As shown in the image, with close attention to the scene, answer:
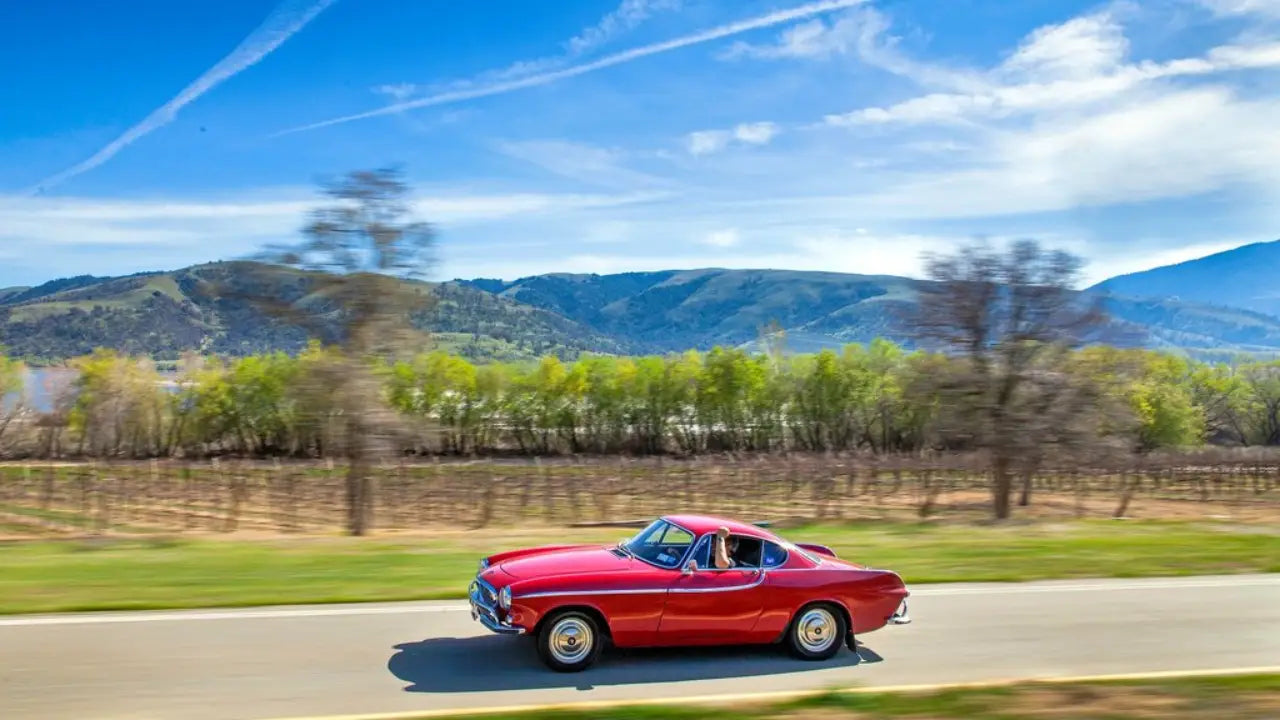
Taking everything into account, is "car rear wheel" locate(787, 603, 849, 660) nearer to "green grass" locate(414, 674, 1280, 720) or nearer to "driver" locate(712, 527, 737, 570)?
"driver" locate(712, 527, 737, 570)

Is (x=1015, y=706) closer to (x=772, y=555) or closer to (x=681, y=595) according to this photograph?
(x=772, y=555)

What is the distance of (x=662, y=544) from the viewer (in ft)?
29.5

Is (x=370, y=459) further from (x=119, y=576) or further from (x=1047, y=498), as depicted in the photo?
(x=1047, y=498)

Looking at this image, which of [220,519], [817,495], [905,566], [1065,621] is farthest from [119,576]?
[817,495]

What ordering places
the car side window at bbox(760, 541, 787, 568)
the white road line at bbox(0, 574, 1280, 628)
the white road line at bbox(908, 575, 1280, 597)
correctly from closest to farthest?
the car side window at bbox(760, 541, 787, 568) → the white road line at bbox(0, 574, 1280, 628) → the white road line at bbox(908, 575, 1280, 597)

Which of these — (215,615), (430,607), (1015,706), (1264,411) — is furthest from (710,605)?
(1264,411)

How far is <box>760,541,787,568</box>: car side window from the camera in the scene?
8.93m

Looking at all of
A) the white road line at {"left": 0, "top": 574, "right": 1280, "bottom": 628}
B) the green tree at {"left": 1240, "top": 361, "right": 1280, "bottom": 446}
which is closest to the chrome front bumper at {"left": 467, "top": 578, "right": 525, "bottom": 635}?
the white road line at {"left": 0, "top": 574, "right": 1280, "bottom": 628}

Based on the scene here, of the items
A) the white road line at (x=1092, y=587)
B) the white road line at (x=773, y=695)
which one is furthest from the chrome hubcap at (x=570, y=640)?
the white road line at (x=1092, y=587)

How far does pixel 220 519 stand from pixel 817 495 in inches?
1130

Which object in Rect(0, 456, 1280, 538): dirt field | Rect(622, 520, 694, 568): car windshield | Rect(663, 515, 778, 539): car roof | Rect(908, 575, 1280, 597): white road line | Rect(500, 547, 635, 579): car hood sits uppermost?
Rect(663, 515, 778, 539): car roof

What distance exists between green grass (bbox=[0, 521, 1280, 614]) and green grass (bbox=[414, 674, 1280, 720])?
500cm

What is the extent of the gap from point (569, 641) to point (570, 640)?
0.01 m

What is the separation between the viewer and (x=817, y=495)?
5088cm
